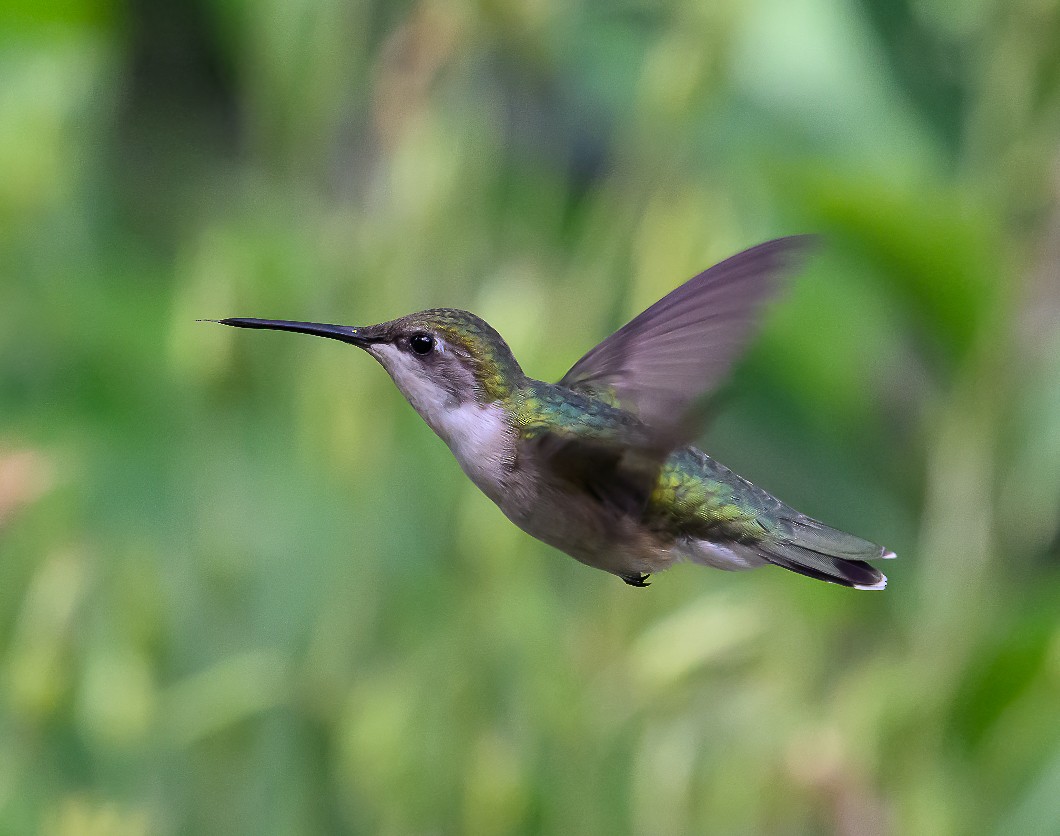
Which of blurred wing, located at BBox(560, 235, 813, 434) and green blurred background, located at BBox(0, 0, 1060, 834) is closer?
blurred wing, located at BBox(560, 235, 813, 434)

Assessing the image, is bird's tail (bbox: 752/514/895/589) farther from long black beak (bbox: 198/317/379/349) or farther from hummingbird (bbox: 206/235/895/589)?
long black beak (bbox: 198/317/379/349)

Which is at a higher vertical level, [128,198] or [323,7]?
[323,7]

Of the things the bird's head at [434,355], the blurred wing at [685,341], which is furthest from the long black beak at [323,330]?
the blurred wing at [685,341]

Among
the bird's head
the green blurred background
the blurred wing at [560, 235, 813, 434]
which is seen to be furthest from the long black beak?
the green blurred background

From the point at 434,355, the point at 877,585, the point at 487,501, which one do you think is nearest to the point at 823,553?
the point at 877,585

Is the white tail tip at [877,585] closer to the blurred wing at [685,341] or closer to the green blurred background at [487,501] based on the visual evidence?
the blurred wing at [685,341]

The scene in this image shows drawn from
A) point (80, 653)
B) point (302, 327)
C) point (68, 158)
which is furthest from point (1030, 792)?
point (68, 158)

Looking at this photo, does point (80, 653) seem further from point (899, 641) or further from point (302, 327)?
point (899, 641)

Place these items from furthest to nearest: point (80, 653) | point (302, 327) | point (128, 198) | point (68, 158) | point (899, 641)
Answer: point (128, 198) < point (68, 158) < point (899, 641) < point (80, 653) < point (302, 327)
